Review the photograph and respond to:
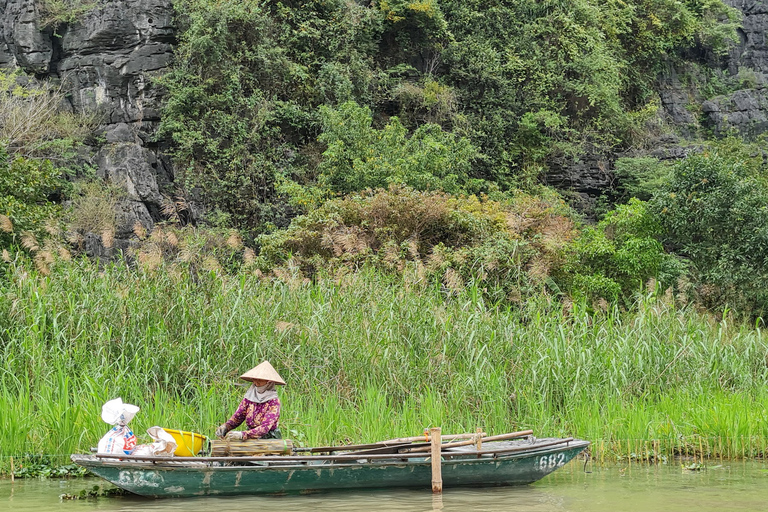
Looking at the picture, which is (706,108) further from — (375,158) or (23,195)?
(23,195)

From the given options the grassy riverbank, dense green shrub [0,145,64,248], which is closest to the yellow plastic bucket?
the grassy riverbank

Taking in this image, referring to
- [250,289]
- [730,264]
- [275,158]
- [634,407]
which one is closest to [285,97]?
[275,158]

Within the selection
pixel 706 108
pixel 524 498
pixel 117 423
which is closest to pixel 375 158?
pixel 117 423

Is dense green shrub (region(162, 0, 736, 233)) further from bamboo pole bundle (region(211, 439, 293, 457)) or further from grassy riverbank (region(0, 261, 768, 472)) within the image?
bamboo pole bundle (region(211, 439, 293, 457))

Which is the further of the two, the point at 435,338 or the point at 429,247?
the point at 429,247

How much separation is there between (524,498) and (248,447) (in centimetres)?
209

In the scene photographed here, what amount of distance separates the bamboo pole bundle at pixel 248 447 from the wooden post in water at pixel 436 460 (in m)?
1.12

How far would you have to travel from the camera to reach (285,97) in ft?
73.2

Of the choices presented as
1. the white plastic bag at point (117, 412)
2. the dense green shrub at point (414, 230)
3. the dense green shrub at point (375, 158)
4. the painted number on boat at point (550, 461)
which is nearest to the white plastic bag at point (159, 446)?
the white plastic bag at point (117, 412)

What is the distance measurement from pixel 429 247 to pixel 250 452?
10031 millimetres

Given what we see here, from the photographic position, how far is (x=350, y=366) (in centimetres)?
783

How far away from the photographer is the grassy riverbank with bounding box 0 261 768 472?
7.22m

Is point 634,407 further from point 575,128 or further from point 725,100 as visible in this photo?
point 725,100

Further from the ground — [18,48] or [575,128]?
[18,48]
